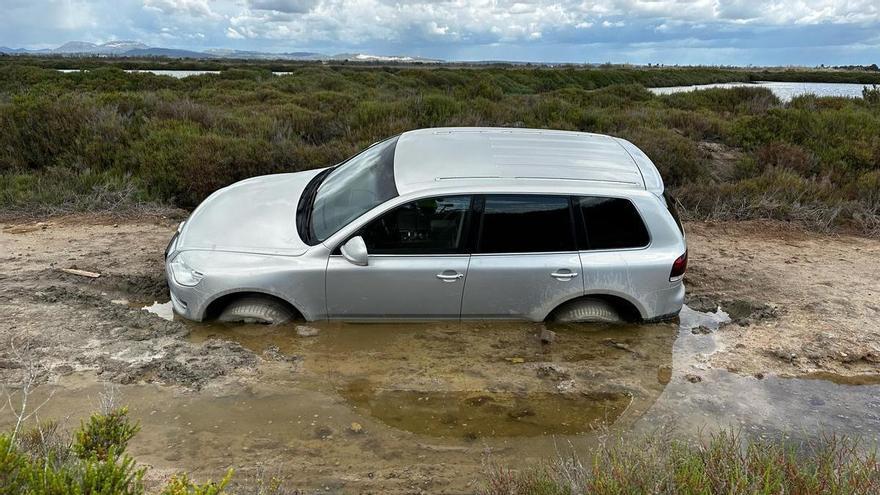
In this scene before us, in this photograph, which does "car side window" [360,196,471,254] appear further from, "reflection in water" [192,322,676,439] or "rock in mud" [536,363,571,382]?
"rock in mud" [536,363,571,382]

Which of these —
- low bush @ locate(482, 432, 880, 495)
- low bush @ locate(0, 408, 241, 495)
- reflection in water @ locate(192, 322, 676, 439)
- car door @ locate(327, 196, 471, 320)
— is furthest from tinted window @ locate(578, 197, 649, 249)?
low bush @ locate(0, 408, 241, 495)

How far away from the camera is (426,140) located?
5.54 meters

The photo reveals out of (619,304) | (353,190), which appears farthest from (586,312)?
(353,190)

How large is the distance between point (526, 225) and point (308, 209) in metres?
1.94

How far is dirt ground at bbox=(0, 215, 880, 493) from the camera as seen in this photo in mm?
3646

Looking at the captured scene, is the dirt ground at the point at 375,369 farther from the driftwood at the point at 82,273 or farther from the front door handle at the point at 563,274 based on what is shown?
the front door handle at the point at 563,274

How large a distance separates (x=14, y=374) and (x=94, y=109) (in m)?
8.48

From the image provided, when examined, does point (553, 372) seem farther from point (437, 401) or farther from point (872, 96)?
point (872, 96)

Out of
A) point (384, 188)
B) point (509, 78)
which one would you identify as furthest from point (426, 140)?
point (509, 78)

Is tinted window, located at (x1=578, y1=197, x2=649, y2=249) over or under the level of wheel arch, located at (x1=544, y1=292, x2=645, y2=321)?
over

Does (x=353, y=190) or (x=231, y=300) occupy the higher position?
(x=353, y=190)

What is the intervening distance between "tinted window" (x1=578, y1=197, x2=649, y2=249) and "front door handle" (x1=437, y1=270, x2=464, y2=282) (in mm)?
1129

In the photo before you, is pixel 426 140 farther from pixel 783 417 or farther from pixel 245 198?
pixel 783 417

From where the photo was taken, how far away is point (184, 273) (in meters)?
4.68
